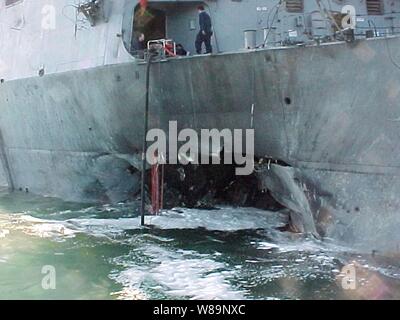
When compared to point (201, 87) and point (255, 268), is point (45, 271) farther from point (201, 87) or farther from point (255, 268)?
point (201, 87)

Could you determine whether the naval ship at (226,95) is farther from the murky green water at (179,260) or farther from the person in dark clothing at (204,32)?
the murky green water at (179,260)

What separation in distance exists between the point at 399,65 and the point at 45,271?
4735 mm

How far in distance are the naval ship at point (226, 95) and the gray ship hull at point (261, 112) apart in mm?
16

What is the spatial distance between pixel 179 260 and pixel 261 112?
2.36 meters

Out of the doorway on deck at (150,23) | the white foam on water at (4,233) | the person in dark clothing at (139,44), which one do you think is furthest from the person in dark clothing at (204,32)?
the white foam on water at (4,233)

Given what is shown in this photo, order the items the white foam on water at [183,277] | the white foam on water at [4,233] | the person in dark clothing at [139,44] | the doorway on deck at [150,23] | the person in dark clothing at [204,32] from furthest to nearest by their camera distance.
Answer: the doorway on deck at [150,23], the person in dark clothing at [139,44], the person in dark clothing at [204,32], the white foam on water at [4,233], the white foam on water at [183,277]

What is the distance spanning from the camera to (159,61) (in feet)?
29.4

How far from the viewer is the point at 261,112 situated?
26.8 feet

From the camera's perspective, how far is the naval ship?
7.07 m

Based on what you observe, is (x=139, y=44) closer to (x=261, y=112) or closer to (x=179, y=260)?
(x=261, y=112)

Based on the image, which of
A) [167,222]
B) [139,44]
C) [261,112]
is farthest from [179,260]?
[139,44]

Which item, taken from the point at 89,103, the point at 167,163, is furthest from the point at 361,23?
the point at 89,103

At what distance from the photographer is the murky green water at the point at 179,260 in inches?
242
